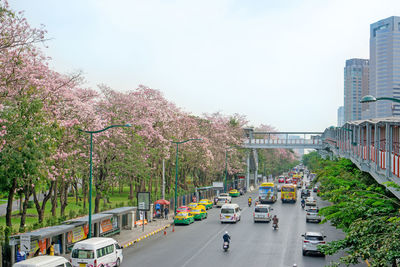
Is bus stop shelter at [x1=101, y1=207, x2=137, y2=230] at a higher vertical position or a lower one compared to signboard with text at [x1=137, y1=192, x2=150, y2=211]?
lower

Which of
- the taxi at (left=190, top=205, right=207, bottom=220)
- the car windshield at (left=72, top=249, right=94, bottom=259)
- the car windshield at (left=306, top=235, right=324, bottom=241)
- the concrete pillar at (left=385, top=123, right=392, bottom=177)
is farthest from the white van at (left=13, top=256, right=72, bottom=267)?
the taxi at (left=190, top=205, right=207, bottom=220)

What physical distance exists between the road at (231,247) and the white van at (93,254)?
5.60 feet

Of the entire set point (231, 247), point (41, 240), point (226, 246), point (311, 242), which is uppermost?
point (41, 240)

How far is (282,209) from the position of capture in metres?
53.8

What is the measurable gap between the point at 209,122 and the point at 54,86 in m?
50.3

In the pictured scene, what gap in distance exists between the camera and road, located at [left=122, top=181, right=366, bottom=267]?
24.0m

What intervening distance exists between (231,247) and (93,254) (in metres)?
10.3

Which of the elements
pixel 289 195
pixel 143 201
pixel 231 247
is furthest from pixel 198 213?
pixel 289 195

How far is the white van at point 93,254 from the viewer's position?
21250 mm

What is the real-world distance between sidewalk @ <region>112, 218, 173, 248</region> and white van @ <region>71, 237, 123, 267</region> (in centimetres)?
705

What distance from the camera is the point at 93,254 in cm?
2127

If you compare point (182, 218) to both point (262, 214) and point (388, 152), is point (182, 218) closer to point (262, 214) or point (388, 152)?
point (262, 214)

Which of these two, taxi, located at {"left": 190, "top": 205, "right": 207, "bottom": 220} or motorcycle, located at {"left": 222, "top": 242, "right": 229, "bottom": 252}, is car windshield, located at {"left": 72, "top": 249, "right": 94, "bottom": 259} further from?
taxi, located at {"left": 190, "top": 205, "right": 207, "bottom": 220}

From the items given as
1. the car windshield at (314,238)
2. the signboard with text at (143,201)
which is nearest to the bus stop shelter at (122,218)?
the signboard with text at (143,201)
